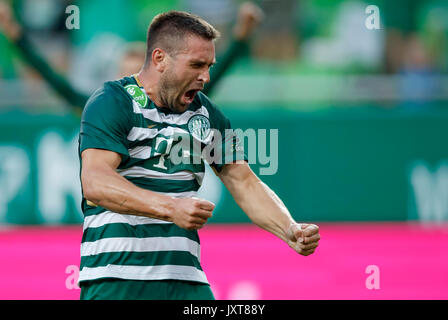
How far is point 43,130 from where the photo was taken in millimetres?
12828

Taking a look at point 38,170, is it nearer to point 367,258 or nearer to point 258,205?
point 367,258

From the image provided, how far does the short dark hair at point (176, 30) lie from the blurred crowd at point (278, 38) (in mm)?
8365

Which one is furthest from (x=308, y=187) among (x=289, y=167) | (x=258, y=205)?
(x=258, y=205)

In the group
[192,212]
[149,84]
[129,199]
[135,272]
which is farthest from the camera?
[149,84]

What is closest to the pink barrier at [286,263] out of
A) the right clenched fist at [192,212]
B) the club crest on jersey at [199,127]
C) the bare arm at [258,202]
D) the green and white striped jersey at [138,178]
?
the bare arm at [258,202]

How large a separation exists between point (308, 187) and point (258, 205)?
27.6ft

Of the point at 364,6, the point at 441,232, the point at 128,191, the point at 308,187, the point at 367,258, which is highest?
the point at 364,6

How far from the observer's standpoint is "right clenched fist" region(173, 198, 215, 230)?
373 centimetres

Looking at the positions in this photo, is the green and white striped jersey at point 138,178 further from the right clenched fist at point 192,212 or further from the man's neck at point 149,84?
the right clenched fist at point 192,212

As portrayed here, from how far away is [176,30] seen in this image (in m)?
4.46

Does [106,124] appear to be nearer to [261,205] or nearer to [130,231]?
[130,231]

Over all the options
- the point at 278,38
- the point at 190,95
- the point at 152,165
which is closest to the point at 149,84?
the point at 190,95

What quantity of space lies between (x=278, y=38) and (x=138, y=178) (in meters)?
10.1

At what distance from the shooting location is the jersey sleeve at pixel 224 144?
186 inches
